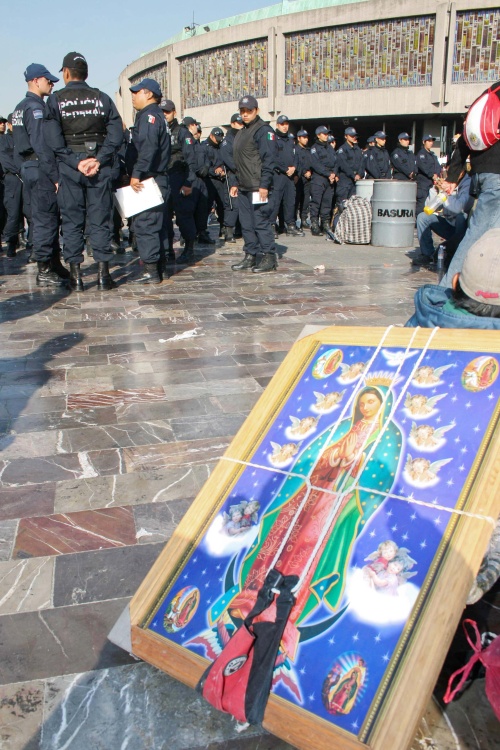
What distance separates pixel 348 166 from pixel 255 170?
5565 mm

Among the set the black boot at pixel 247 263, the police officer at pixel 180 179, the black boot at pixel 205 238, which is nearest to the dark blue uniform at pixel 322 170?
the black boot at pixel 205 238

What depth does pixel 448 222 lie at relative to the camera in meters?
7.69

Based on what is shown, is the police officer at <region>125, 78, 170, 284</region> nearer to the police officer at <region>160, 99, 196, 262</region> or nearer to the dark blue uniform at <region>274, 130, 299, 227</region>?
the police officer at <region>160, 99, 196, 262</region>

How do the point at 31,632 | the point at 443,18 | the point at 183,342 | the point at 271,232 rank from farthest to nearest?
the point at 443,18, the point at 271,232, the point at 183,342, the point at 31,632

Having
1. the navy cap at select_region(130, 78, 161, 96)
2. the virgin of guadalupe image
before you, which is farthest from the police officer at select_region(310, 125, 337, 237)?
the virgin of guadalupe image

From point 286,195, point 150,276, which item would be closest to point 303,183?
point 286,195

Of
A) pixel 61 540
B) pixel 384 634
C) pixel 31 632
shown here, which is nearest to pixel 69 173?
pixel 61 540

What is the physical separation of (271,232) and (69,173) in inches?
106

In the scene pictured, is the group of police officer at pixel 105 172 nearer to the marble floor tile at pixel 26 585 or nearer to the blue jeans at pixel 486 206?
the blue jeans at pixel 486 206

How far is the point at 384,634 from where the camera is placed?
1427 mm

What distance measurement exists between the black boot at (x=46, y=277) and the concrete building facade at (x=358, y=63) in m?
19.4

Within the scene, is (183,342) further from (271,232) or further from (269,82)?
(269,82)

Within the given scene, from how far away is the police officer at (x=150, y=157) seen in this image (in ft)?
23.1

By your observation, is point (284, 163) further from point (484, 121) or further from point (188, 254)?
point (484, 121)
